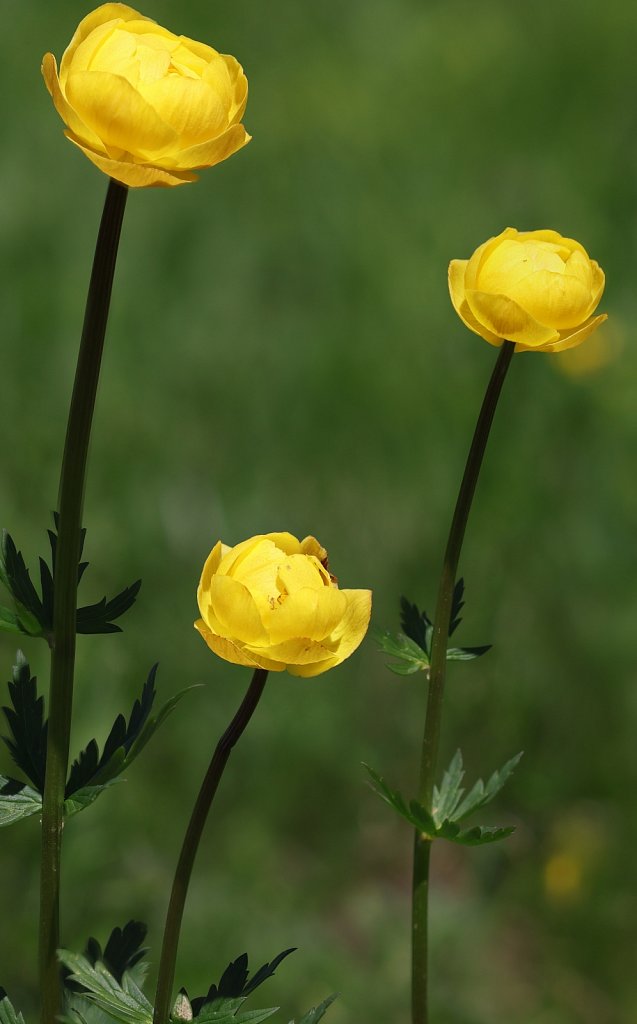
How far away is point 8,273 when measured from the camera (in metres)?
2.46

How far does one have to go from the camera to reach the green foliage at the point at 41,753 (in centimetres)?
69

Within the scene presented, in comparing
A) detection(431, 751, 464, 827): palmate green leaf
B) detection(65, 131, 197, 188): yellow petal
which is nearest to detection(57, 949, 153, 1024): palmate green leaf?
detection(431, 751, 464, 827): palmate green leaf

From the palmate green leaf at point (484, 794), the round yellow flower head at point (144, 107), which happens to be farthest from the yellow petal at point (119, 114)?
the palmate green leaf at point (484, 794)

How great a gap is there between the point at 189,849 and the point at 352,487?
4.95 feet

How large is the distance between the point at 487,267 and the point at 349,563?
1261mm

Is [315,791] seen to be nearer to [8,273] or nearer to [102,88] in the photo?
[8,273]

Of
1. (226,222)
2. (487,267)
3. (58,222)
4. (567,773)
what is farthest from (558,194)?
(487,267)

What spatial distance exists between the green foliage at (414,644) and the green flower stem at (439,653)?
3 cm

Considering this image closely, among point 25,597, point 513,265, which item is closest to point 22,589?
point 25,597

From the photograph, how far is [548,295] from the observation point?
73cm

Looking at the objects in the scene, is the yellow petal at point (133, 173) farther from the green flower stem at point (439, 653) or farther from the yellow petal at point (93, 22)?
the green flower stem at point (439, 653)

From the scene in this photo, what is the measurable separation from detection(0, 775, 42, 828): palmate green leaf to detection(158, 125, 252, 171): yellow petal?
1.12 ft

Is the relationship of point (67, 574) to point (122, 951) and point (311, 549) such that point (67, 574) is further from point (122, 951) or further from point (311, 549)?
point (122, 951)

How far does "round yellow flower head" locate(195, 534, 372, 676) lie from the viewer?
67 cm
